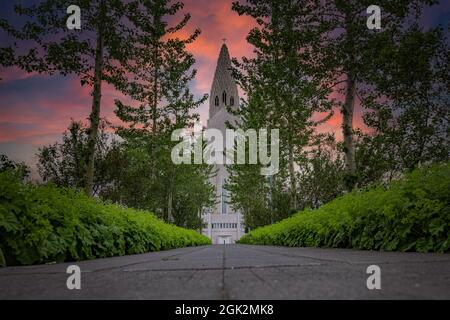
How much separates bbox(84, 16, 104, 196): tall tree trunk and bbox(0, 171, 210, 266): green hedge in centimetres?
371

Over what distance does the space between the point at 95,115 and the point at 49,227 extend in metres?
7.28

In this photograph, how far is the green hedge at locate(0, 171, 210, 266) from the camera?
481 centimetres

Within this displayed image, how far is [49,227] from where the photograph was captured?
515 centimetres

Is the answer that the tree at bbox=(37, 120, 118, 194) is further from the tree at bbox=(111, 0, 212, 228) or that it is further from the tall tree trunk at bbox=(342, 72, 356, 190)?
the tall tree trunk at bbox=(342, 72, 356, 190)

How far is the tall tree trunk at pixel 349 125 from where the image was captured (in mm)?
13133

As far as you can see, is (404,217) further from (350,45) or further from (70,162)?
(70,162)

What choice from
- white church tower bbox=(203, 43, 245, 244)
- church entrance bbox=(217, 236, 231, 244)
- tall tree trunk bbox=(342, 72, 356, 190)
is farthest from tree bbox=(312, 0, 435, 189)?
church entrance bbox=(217, 236, 231, 244)

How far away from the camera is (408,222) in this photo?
5.47m

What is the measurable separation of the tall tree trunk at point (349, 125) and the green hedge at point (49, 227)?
327 inches

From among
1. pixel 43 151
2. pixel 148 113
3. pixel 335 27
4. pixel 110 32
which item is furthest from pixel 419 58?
pixel 43 151

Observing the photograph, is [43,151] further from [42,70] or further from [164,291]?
[164,291]

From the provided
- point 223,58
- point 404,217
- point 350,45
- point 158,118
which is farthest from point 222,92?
point 404,217

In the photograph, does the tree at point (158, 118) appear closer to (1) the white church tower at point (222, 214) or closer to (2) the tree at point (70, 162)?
(2) the tree at point (70, 162)
